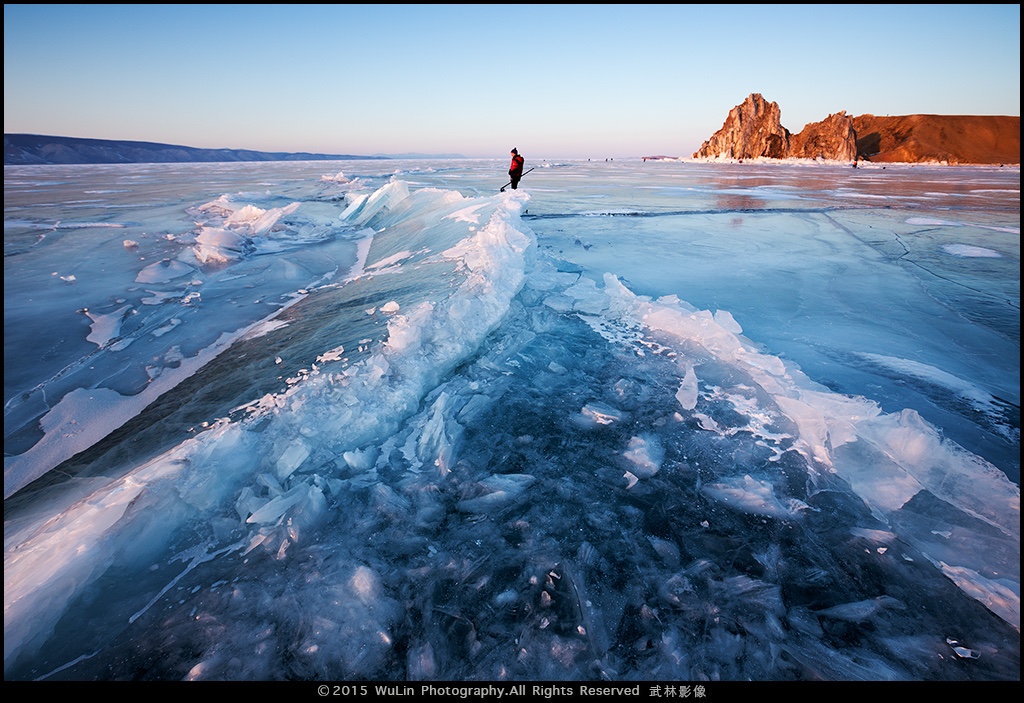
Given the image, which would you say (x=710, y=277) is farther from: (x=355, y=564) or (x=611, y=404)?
(x=355, y=564)

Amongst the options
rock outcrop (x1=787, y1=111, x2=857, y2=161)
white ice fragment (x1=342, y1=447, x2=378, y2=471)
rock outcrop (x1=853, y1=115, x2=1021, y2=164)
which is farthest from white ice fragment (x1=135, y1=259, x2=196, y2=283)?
rock outcrop (x1=853, y1=115, x2=1021, y2=164)

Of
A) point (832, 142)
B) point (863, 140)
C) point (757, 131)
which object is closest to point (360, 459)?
point (757, 131)

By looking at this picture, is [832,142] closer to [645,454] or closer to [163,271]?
[645,454]

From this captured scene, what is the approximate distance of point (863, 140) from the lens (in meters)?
98.8

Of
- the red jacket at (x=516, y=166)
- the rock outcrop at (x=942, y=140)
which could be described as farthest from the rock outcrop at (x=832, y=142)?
the red jacket at (x=516, y=166)

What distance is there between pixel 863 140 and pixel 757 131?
3688cm

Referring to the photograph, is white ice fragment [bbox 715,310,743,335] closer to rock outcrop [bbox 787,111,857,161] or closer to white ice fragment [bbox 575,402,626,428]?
white ice fragment [bbox 575,402,626,428]

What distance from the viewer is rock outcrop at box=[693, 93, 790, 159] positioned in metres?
85.2

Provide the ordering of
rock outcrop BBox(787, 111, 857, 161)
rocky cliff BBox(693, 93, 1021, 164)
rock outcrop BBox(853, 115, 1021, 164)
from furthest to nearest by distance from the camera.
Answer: rock outcrop BBox(853, 115, 1021, 164), rocky cliff BBox(693, 93, 1021, 164), rock outcrop BBox(787, 111, 857, 161)

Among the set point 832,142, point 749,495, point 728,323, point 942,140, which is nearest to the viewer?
point 749,495

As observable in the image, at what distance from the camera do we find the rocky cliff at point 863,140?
82.1 m

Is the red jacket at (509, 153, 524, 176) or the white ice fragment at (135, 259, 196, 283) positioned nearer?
the white ice fragment at (135, 259, 196, 283)
